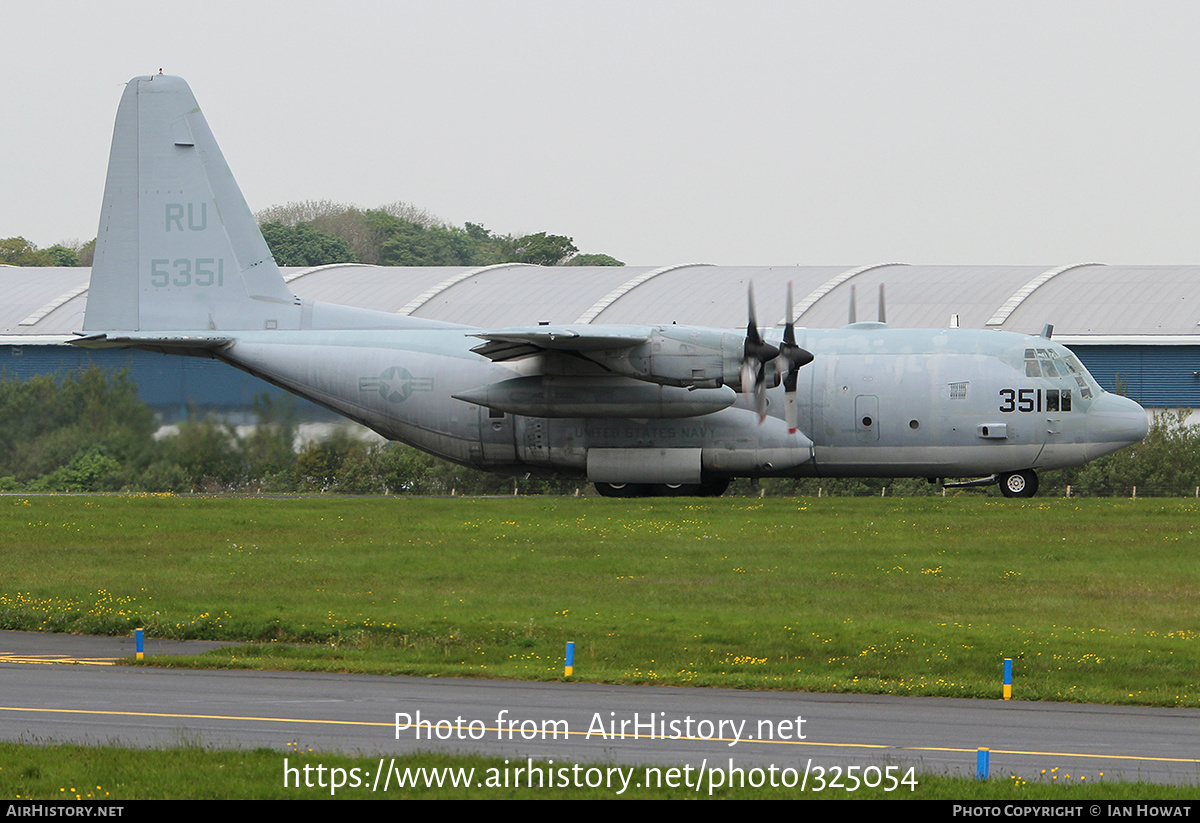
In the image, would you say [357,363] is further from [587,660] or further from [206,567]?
[587,660]

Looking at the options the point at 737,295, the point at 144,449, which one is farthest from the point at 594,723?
the point at 737,295

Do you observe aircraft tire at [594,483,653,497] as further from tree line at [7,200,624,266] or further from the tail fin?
tree line at [7,200,624,266]

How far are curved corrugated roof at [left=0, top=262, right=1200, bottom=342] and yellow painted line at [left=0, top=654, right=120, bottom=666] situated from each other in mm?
44038

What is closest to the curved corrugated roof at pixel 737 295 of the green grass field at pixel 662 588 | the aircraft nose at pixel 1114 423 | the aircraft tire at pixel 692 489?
the aircraft tire at pixel 692 489

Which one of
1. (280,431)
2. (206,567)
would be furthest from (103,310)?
(206,567)

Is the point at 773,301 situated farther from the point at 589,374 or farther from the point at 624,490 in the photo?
the point at 589,374

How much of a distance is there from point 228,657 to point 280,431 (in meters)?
25.6

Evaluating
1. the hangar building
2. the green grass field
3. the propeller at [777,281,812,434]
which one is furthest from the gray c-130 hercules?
the hangar building

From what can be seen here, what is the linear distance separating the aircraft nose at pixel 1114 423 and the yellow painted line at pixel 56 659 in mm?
27039

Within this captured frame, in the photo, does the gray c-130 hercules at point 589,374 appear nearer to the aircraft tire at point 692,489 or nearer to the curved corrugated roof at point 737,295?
the aircraft tire at point 692,489

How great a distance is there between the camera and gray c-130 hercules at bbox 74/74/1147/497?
37062mm

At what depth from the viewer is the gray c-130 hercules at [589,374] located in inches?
1459

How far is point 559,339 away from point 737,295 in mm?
31467
